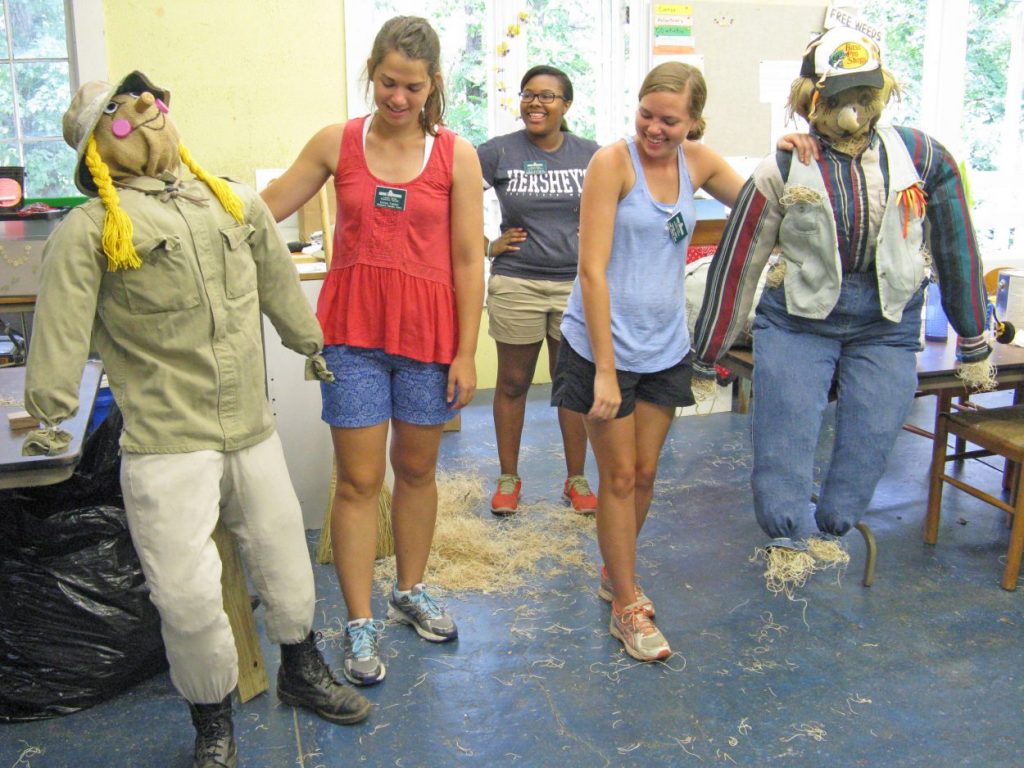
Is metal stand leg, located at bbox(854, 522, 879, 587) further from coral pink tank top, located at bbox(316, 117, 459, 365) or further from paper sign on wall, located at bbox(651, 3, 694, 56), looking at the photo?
paper sign on wall, located at bbox(651, 3, 694, 56)

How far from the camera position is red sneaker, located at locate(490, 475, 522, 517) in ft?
11.8

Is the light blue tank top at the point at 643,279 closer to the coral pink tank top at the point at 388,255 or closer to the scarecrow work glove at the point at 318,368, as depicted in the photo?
the coral pink tank top at the point at 388,255

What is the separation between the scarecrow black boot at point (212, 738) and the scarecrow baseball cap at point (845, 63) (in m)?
1.98

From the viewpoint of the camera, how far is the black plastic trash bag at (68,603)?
2.25 m

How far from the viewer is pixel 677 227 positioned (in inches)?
94.2

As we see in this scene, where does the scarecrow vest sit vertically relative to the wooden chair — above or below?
above

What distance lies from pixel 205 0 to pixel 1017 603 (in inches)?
162

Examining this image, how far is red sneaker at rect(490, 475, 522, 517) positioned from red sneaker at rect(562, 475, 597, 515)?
0.19 meters

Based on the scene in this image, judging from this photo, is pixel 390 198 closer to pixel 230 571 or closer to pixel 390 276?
pixel 390 276

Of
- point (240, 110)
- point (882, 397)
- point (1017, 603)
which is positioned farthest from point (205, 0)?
point (1017, 603)

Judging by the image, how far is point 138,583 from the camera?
2.35m

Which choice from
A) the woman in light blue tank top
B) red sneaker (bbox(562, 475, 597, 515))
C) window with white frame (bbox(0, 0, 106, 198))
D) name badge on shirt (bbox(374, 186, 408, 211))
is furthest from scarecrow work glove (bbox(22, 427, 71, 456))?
window with white frame (bbox(0, 0, 106, 198))

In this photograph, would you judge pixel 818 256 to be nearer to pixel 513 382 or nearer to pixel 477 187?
pixel 477 187

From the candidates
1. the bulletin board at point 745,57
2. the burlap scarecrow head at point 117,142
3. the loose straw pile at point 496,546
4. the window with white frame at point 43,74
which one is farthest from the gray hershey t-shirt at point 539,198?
the bulletin board at point 745,57
